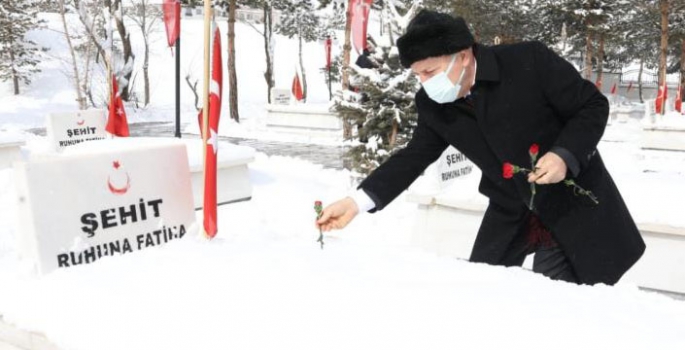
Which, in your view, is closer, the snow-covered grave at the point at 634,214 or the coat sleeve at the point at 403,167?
the coat sleeve at the point at 403,167

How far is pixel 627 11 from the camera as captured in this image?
32.8 metres

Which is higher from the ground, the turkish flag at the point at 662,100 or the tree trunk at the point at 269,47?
the tree trunk at the point at 269,47

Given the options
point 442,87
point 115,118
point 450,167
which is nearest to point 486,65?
point 442,87

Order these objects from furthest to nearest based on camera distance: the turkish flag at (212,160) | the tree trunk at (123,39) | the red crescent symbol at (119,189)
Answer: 1. the tree trunk at (123,39)
2. the turkish flag at (212,160)
3. the red crescent symbol at (119,189)

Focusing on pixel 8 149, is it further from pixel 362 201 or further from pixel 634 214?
pixel 362 201

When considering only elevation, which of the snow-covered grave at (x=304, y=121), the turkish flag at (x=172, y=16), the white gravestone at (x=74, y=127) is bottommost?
the snow-covered grave at (x=304, y=121)

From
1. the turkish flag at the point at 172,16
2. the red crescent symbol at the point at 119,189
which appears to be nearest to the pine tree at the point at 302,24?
the turkish flag at the point at 172,16

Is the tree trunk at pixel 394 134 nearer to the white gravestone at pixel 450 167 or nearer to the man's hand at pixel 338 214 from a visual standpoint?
the white gravestone at pixel 450 167

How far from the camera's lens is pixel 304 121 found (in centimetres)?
2134

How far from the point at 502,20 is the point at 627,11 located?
6.13 m

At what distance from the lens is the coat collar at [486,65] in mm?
2318

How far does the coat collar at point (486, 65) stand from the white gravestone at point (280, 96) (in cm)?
2156

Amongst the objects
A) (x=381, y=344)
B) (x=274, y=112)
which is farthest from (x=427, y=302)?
(x=274, y=112)

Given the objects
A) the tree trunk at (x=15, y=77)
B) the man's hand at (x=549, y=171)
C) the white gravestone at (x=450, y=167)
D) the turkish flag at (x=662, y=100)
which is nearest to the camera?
the man's hand at (x=549, y=171)
